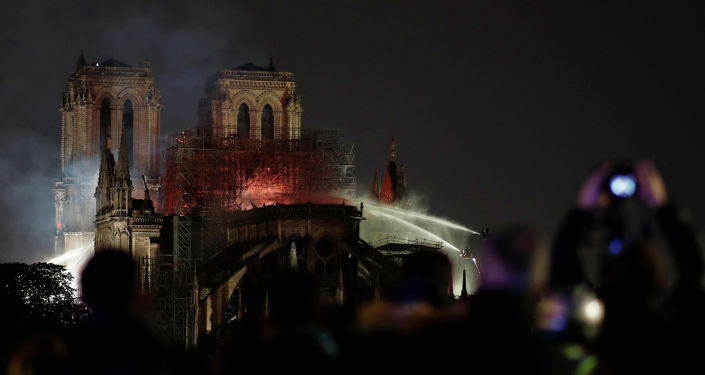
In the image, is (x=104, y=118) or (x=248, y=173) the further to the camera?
(x=104, y=118)

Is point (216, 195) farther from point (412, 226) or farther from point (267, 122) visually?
point (267, 122)

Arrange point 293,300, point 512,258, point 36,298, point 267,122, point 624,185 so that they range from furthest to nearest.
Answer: point 267,122 → point 36,298 → point 624,185 → point 293,300 → point 512,258

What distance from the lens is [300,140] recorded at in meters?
93.3

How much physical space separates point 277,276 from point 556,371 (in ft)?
7.09

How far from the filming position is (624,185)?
35.5ft

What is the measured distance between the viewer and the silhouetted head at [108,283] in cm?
1007

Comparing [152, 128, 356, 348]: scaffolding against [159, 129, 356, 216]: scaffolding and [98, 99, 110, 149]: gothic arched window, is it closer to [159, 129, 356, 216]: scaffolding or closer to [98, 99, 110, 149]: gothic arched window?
[159, 129, 356, 216]: scaffolding

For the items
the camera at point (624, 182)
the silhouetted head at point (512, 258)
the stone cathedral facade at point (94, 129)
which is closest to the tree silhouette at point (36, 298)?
the stone cathedral facade at point (94, 129)

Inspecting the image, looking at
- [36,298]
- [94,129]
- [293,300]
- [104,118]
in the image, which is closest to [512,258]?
[293,300]

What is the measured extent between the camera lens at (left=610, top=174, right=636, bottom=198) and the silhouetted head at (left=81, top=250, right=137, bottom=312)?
11.8 feet

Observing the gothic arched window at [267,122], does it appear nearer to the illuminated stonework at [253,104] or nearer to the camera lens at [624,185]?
the illuminated stonework at [253,104]

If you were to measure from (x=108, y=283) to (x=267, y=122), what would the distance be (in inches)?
3712

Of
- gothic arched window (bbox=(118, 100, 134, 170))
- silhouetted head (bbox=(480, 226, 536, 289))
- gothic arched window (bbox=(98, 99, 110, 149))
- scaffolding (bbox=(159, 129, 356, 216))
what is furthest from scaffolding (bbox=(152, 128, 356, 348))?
silhouetted head (bbox=(480, 226, 536, 289))

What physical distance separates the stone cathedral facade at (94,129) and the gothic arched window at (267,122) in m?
8.49
